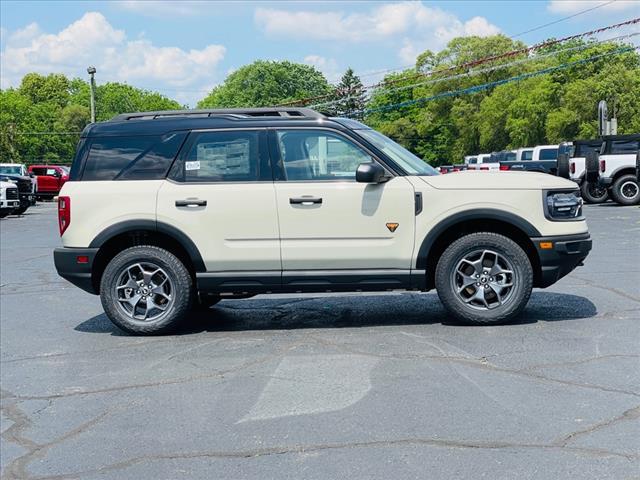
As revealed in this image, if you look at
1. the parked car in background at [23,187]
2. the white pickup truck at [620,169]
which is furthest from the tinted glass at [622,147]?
the parked car in background at [23,187]

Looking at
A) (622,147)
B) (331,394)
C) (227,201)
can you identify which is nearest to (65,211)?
(227,201)

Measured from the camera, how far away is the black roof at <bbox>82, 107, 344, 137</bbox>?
7609 mm

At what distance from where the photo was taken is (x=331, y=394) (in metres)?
5.40

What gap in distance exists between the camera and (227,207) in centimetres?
745

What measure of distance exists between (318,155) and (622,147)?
20842 millimetres

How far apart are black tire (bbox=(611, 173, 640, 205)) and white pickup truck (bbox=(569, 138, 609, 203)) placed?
170 cm

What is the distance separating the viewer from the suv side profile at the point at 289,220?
24.1ft

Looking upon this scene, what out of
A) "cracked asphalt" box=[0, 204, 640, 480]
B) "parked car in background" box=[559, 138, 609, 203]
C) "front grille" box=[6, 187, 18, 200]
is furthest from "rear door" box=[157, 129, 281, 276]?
"front grille" box=[6, 187, 18, 200]

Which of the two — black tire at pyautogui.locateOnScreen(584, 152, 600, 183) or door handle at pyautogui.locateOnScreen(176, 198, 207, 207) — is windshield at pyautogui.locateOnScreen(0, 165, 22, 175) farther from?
door handle at pyautogui.locateOnScreen(176, 198, 207, 207)

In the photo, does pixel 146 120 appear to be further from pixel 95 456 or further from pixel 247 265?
pixel 95 456

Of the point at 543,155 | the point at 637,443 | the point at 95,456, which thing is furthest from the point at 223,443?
the point at 543,155

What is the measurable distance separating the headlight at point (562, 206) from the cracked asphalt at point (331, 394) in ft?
3.04

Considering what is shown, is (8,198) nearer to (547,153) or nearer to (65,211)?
(65,211)

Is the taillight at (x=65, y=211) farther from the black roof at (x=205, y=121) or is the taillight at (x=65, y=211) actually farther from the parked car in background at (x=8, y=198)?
the parked car in background at (x=8, y=198)
